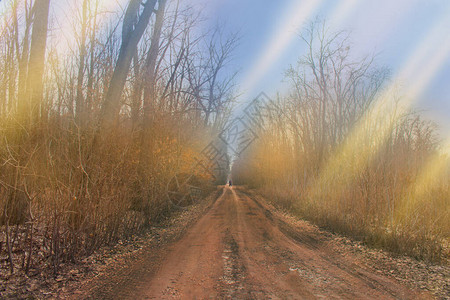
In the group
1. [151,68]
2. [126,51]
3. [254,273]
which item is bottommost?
[254,273]

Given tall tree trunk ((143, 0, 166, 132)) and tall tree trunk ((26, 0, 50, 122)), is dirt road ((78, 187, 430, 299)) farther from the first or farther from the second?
tall tree trunk ((143, 0, 166, 132))

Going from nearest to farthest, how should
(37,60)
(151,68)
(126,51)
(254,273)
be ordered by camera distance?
(254,273) → (37,60) → (126,51) → (151,68)

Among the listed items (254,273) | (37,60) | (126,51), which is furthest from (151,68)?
(254,273)

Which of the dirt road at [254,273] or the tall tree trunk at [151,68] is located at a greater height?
the tall tree trunk at [151,68]

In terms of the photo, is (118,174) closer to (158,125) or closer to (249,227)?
(158,125)

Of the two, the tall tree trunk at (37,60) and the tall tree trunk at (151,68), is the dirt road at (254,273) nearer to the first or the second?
the tall tree trunk at (37,60)

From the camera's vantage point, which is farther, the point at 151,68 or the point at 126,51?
the point at 151,68

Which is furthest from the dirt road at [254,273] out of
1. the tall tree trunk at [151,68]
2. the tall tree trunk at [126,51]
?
the tall tree trunk at [151,68]

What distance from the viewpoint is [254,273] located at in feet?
13.6

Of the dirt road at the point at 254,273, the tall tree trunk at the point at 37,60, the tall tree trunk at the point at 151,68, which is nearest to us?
the dirt road at the point at 254,273

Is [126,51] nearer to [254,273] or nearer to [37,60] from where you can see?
[37,60]

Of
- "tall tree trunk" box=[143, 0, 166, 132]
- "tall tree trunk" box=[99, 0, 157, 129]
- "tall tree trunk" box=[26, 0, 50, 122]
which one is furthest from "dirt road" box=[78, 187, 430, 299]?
"tall tree trunk" box=[143, 0, 166, 132]

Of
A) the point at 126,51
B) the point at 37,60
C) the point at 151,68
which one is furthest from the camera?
the point at 151,68

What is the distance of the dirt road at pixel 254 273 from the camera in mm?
3477
